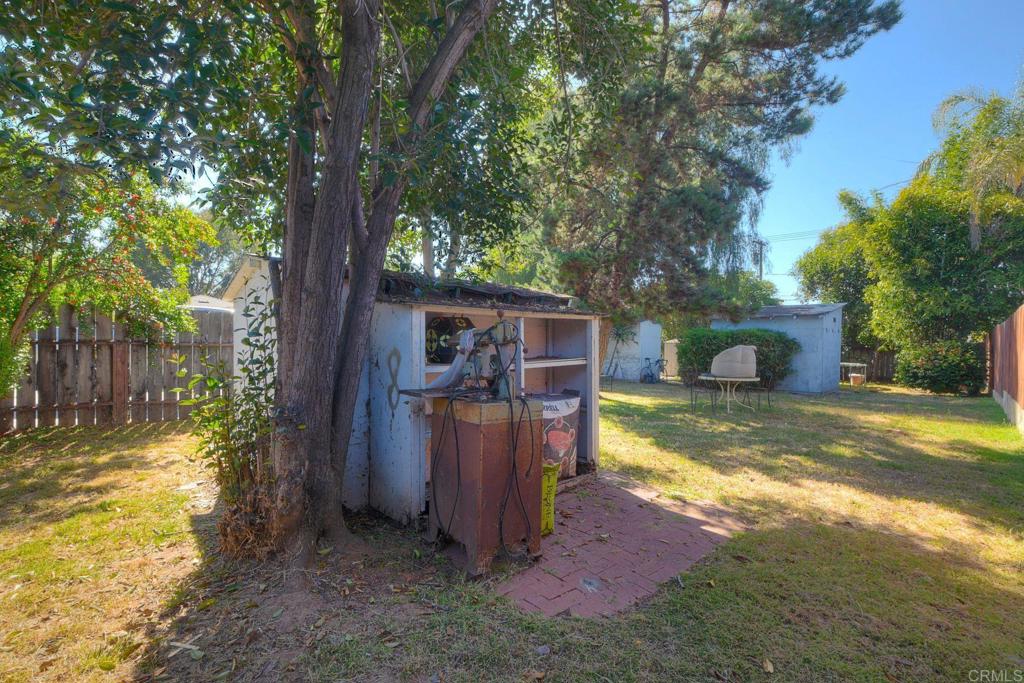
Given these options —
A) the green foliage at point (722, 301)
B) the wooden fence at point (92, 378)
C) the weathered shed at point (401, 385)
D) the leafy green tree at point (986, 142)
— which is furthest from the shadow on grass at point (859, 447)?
the wooden fence at point (92, 378)

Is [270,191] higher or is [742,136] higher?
[742,136]

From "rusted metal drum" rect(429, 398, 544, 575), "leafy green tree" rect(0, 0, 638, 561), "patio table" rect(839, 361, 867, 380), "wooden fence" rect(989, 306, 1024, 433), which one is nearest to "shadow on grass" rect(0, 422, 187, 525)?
"leafy green tree" rect(0, 0, 638, 561)

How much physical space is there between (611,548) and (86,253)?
24.3 ft

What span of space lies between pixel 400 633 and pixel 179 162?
2.70 m

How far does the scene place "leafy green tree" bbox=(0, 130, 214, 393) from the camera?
239 inches

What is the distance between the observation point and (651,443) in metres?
7.23

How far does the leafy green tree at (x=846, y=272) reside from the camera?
55.6ft

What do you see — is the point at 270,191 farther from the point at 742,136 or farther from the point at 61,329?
the point at 742,136

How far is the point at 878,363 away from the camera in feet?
57.1

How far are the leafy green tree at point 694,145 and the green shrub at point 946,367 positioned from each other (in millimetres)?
8707

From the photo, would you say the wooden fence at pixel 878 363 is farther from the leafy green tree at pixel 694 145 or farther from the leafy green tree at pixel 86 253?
the leafy green tree at pixel 86 253

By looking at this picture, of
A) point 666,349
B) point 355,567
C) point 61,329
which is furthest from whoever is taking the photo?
point 666,349

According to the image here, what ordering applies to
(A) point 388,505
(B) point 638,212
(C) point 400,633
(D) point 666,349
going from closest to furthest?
(C) point 400,633, (A) point 388,505, (B) point 638,212, (D) point 666,349

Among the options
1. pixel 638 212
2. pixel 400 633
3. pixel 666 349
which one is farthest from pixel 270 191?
pixel 666 349
